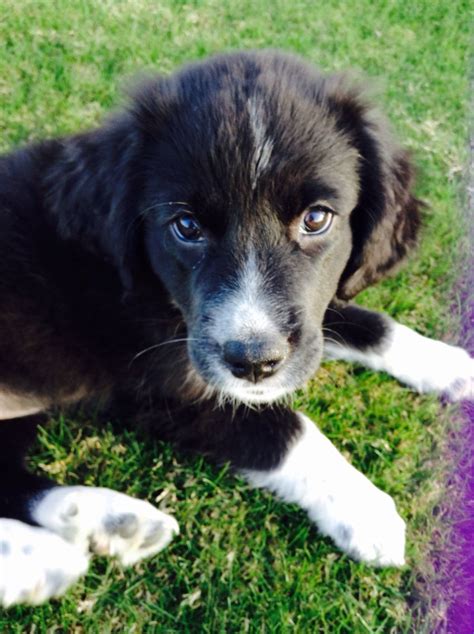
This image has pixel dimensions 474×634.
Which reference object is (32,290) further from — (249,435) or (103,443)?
(249,435)

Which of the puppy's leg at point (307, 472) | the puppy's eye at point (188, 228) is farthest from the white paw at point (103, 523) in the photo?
the puppy's eye at point (188, 228)

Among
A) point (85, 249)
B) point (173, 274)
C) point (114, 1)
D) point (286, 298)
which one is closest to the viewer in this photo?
point (286, 298)

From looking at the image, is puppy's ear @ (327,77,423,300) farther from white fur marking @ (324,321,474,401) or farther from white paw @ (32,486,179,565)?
white paw @ (32,486,179,565)

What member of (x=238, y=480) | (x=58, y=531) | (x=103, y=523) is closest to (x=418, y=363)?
(x=238, y=480)

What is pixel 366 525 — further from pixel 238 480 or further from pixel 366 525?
pixel 238 480

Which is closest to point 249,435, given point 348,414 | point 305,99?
point 348,414

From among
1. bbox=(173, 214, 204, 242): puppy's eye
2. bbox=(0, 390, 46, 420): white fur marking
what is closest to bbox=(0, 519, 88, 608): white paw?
bbox=(0, 390, 46, 420): white fur marking

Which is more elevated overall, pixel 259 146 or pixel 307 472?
pixel 259 146
